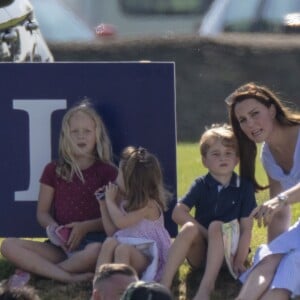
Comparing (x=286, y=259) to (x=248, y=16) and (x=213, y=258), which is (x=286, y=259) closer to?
(x=213, y=258)

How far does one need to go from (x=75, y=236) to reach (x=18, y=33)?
3.87 meters

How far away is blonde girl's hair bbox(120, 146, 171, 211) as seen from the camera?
7.32 metres

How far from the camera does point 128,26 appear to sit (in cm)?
2192

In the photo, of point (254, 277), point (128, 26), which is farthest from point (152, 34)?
point (254, 277)

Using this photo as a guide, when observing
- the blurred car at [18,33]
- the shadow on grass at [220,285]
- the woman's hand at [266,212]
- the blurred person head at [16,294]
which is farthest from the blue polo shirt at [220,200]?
the blurred car at [18,33]

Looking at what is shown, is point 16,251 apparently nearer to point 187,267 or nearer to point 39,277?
point 39,277

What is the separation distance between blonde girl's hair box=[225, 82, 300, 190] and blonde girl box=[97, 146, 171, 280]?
1.51 ft

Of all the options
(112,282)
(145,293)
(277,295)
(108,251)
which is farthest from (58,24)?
(145,293)

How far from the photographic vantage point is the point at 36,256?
7480 millimetres

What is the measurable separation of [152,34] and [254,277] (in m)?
14.4

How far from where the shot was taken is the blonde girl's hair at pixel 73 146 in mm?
7660

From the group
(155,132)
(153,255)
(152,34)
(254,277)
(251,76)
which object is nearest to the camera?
(254,277)

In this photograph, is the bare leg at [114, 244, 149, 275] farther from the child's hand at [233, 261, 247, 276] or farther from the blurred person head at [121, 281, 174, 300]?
the blurred person head at [121, 281, 174, 300]

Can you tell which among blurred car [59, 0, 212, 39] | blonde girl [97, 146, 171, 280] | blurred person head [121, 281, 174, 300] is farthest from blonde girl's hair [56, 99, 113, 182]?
blurred car [59, 0, 212, 39]
